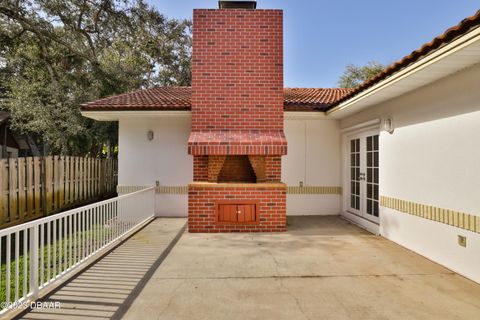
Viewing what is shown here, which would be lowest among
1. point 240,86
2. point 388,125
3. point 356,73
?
point 388,125

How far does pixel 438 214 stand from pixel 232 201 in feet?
13.8

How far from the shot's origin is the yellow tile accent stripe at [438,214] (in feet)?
13.9

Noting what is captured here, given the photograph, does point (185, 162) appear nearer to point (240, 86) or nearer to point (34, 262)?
point (240, 86)

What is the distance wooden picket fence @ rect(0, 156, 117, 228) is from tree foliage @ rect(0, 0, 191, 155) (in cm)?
417

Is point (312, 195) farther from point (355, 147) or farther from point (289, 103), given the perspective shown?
point (289, 103)

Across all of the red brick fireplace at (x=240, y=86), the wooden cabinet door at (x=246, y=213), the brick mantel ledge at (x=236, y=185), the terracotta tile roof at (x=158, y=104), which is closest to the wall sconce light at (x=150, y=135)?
the terracotta tile roof at (x=158, y=104)

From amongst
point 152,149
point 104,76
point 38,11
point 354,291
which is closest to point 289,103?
point 152,149

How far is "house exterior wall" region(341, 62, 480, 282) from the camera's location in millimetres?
4277

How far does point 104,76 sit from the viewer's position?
14.9 metres

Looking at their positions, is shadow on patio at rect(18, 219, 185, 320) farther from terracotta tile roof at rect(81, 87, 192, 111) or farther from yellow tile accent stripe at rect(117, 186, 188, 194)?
terracotta tile roof at rect(81, 87, 192, 111)

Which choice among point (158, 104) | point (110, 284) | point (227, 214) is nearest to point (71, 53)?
point (158, 104)

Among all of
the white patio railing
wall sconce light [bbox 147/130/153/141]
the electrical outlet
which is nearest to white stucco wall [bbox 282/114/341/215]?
wall sconce light [bbox 147/130/153/141]

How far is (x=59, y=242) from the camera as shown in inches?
158

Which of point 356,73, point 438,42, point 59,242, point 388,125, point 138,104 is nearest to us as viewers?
point 438,42
